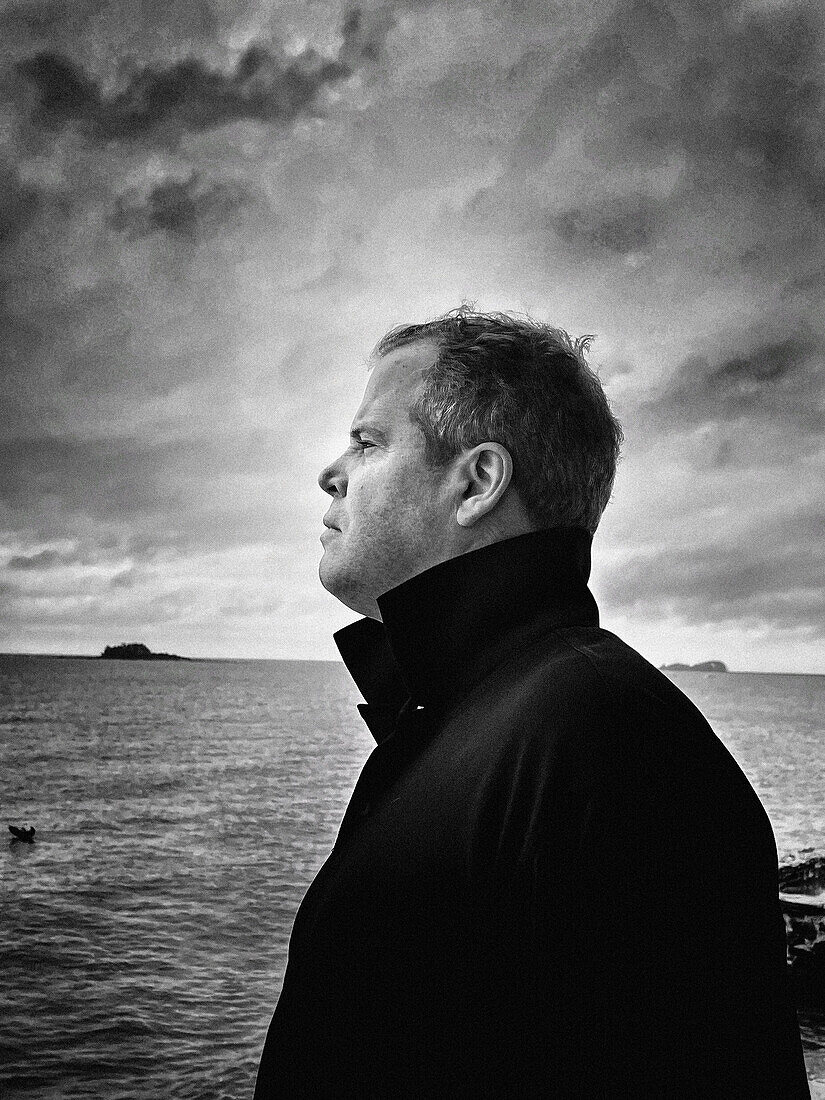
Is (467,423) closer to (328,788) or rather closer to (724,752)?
(724,752)

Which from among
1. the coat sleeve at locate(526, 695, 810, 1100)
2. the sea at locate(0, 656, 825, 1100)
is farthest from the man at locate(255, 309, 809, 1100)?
the sea at locate(0, 656, 825, 1100)

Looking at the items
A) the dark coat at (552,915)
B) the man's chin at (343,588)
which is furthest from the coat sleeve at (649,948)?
the man's chin at (343,588)

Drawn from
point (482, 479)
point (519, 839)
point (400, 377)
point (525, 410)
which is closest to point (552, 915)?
point (519, 839)

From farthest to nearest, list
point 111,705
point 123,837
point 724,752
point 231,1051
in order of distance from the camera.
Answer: point 111,705 → point 123,837 → point 231,1051 → point 724,752

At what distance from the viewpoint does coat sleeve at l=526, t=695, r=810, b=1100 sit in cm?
95

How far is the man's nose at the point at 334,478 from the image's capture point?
1643 mm

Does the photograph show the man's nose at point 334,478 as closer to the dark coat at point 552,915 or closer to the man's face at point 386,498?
the man's face at point 386,498

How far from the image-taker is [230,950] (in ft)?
41.4

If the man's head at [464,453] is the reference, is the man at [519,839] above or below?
below

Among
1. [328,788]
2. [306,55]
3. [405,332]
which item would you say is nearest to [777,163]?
[306,55]

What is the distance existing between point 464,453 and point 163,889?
17.3 metres

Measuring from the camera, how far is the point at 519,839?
1.03 meters

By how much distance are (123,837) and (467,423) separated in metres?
22.5

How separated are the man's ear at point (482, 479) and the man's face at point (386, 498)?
0.03m
